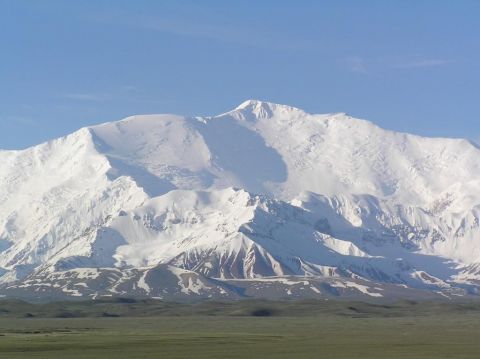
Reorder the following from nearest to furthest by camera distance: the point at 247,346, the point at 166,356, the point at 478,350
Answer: the point at 166,356
the point at 478,350
the point at 247,346

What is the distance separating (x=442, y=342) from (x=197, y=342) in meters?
41.4

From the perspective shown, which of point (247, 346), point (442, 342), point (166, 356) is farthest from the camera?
point (442, 342)

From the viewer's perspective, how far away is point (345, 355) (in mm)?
150875

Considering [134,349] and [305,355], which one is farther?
[134,349]

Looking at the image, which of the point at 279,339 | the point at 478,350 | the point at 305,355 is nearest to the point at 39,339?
the point at 279,339

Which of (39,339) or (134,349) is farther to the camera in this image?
(39,339)

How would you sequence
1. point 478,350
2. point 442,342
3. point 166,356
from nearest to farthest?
1. point 166,356
2. point 478,350
3. point 442,342

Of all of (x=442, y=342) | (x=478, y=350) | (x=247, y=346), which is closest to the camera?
(x=478, y=350)

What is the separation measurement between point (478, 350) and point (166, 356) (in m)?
46.1

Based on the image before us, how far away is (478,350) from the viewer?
526 feet

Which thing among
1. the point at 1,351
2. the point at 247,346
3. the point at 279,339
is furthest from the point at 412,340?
the point at 1,351

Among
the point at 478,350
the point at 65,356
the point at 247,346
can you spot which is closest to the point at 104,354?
the point at 65,356

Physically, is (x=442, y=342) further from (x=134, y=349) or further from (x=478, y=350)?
(x=134, y=349)

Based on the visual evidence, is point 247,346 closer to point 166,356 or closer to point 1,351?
point 166,356
